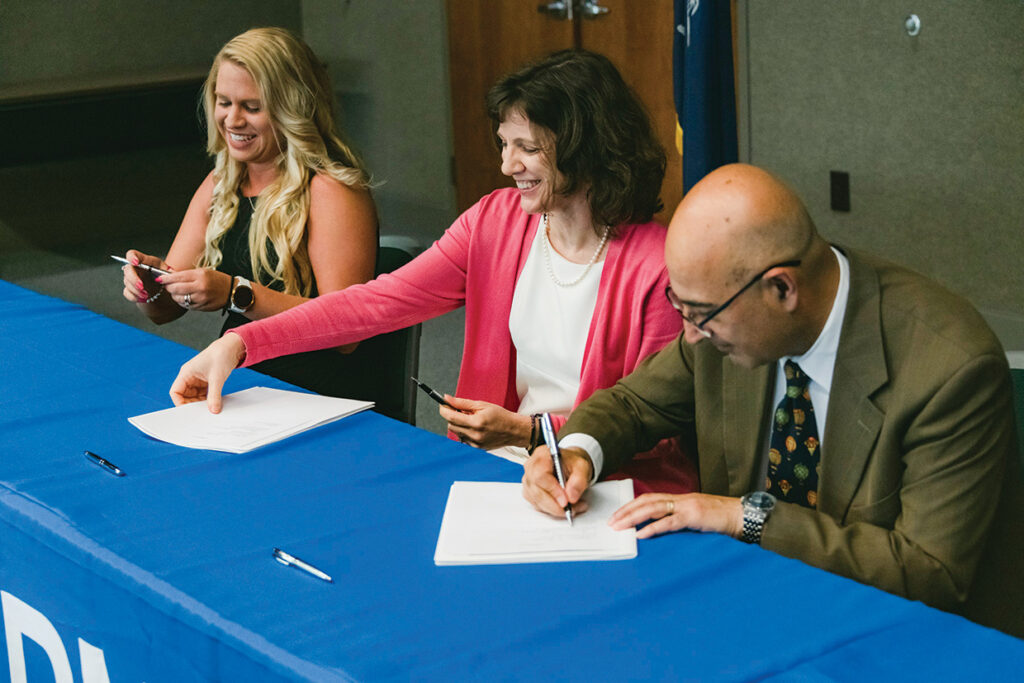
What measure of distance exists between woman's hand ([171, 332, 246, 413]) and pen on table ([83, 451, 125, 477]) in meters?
0.24

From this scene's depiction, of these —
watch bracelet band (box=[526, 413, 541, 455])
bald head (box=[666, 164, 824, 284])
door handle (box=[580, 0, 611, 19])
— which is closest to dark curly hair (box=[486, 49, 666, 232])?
watch bracelet band (box=[526, 413, 541, 455])

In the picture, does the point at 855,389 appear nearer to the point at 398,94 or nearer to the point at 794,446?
the point at 794,446

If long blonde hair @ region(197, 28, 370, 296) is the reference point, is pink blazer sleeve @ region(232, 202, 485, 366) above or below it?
below

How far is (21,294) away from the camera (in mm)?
2643

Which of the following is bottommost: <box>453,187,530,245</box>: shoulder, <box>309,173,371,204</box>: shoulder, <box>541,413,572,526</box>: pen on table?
<box>541,413,572,526</box>: pen on table

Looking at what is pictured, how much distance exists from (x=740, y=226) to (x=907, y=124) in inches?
122

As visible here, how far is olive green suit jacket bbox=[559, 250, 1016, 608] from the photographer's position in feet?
4.50

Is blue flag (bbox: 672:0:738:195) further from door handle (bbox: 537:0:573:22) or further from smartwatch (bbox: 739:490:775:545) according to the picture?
door handle (bbox: 537:0:573:22)

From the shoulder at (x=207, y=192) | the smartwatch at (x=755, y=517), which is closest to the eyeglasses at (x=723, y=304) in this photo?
the smartwatch at (x=755, y=517)

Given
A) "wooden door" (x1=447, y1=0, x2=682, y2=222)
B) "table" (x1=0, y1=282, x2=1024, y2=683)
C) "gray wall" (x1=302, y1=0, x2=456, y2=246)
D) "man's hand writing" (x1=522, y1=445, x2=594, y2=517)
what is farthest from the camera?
"gray wall" (x1=302, y1=0, x2=456, y2=246)

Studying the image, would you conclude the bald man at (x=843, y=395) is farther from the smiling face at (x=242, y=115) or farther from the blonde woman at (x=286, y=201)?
the smiling face at (x=242, y=115)

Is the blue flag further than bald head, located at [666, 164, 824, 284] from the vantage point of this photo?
Yes

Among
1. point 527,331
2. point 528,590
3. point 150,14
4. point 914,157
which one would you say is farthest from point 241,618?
point 150,14

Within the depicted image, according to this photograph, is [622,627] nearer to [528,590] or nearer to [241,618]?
[528,590]
